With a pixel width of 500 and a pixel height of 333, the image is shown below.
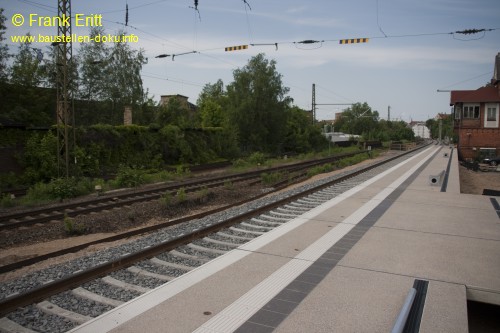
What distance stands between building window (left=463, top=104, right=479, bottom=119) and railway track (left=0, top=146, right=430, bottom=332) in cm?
4376

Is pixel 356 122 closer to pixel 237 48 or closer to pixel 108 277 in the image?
pixel 237 48

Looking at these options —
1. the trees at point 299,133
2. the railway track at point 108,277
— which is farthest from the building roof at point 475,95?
the railway track at point 108,277

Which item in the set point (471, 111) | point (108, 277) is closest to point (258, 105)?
point (471, 111)

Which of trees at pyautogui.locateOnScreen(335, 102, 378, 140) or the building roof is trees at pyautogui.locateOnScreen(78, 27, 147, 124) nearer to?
the building roof

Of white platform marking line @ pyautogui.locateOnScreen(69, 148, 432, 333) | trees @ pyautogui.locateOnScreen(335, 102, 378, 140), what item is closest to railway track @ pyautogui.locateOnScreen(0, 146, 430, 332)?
white platform marking line @ pyautogui.locateOnScreen(69, 148, 432, 333)

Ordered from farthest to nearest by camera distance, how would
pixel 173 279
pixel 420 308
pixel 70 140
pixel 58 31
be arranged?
1. pixel 70 140
2. pixel 58 31
3. pixel 173 279
4. pixel 420 308

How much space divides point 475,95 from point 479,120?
9.68 feet

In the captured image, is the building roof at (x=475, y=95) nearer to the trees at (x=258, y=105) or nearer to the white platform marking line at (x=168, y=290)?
the trees at (x=258, y=105)

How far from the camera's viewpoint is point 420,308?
176 inches

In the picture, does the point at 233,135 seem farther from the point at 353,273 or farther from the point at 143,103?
the point at 353,273

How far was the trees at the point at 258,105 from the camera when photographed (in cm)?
4831

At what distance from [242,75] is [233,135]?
1084cm

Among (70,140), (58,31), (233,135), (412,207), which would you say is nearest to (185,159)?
(233,135)

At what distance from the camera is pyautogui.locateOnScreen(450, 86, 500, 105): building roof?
141 feet
